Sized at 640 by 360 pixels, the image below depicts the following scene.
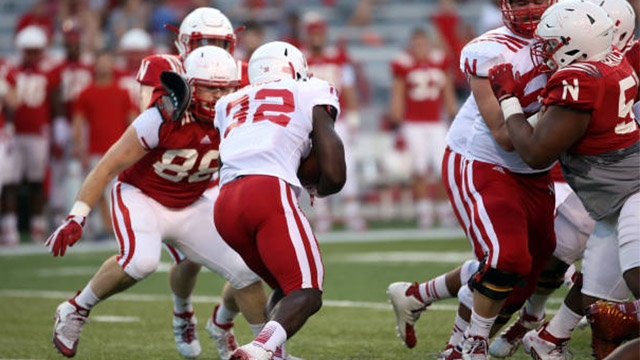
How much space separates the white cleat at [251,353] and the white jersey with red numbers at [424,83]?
8859mm

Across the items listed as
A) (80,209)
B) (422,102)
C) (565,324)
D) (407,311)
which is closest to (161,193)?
(80,209)

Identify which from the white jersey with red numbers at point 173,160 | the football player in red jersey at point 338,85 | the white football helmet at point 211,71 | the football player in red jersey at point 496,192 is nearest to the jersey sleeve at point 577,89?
the football player in red jersey at point 496,192

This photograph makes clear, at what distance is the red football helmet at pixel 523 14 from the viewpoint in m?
5.28

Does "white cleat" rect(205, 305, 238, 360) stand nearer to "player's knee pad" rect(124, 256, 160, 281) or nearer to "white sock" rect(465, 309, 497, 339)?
"player's knee pad" rect(124, 256, 160, 281)

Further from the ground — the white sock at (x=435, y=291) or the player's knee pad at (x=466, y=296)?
the player's knee pad at (x=466, y=296)

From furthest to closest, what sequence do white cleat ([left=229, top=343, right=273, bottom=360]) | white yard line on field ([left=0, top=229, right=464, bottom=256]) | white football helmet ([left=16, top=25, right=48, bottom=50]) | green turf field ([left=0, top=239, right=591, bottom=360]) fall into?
white football helmet ([left=16, top=25, right=48, bottom=50]) → white yard line on field ([left=0, top=229, right=464, bottom=256]) → green turf field ([left=0, top=239, right=591, bottom=360]) → white cleat ([left=229, top=343, right=273, bottom=360])

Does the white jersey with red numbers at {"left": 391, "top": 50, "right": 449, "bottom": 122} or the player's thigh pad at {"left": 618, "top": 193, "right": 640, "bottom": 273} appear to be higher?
the player's thigh pad at {"left": 618, "top": 193, "right": 640, "bottom": 273}

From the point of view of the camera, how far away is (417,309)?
6035mm

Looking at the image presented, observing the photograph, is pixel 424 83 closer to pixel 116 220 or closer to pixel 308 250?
pixel 116 220

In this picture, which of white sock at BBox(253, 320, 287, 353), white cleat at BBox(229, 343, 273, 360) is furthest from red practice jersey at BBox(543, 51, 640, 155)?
white cleat at BBox(229, 343, 273, 360)

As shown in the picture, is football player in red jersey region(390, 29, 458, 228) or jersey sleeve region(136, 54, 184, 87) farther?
football player in red jersey region(390, 29, 458, 228)

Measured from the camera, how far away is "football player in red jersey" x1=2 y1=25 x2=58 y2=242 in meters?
12.7

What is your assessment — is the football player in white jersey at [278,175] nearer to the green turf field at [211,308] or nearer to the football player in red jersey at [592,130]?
the football player in red jersey at [592,130]

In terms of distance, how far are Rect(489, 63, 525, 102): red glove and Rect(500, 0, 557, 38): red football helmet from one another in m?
0.28
